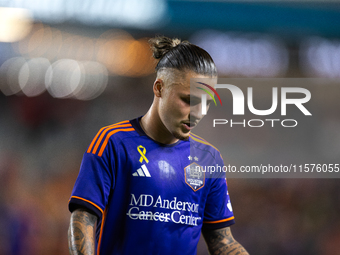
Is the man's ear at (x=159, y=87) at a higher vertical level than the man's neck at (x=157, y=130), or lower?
higher

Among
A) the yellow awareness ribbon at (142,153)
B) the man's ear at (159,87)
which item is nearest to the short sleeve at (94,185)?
the yellow awareness ribbon at (142,153)

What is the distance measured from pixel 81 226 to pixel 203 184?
647 mm

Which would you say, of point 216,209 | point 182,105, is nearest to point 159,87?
point 182,105

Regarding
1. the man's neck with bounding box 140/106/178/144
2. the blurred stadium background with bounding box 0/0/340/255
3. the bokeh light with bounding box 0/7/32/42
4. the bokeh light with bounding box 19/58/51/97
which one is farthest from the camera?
the bokeh light with bounding box 0/7/32/42

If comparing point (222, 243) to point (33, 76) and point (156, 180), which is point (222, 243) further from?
point (33, 76)

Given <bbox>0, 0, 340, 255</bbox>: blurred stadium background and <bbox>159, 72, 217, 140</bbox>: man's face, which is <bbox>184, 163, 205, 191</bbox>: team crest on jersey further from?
<bbox>0, 0, 340, 255</bbox>: blurred stadium background

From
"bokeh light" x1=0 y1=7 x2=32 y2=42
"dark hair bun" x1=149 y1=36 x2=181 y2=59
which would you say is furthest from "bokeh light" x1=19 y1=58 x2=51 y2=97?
"dark hair bun" x1=149 y1=36 x2=181 y2=59

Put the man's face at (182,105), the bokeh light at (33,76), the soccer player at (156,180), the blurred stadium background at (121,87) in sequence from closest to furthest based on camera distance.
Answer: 1. the soccer player at (156,180)
2. the man's face at (182,105)
3. the blurred stadium background at (121,87)
4. the bokeh light at (33,76)

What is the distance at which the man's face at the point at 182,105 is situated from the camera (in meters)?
1.75

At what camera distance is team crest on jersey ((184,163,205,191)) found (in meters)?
1.85

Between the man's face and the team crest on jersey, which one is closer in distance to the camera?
the man's face

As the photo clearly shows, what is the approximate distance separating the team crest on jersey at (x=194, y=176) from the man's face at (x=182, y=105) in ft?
0.57

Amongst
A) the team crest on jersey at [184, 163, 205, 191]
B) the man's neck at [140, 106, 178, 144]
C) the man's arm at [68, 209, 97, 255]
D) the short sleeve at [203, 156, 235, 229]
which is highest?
the man's neck at [140, 106, 178, 144]

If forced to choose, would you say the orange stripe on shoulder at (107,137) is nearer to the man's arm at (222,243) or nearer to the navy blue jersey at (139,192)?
the navy blue jersey at (139,192)
